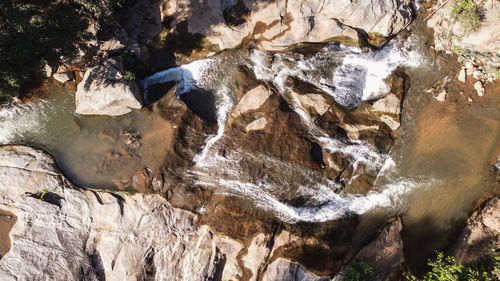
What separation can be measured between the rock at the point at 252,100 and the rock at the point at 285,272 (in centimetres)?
785

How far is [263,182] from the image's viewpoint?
14.4 m

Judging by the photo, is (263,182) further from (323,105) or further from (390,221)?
(390,221)

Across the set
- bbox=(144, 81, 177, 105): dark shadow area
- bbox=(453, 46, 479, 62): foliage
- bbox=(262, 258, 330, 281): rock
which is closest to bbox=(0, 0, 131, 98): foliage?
bbox=(144, 81, 177, 105): dark shadow area

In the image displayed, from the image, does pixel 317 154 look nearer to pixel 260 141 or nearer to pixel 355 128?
pixel 355 128

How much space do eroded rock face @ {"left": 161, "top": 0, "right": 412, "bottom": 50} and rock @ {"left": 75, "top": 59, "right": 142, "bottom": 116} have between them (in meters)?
4.20

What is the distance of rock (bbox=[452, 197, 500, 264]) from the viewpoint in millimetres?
13852

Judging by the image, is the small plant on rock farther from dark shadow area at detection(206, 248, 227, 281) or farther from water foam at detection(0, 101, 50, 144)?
water foam at detection(0, 101, 50, 144)

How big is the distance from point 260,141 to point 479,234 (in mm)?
12537

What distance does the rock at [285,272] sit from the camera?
41.9 ft

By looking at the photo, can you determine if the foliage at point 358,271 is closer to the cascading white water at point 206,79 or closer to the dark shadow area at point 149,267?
the dark shadow area at point 149,267

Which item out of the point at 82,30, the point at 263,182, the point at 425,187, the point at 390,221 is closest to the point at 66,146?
the point at 82,30

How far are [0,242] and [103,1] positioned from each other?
13.1m

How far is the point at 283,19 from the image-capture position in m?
14.8

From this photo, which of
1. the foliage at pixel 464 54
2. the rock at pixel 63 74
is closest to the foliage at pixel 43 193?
the rock at pixel 63 74
